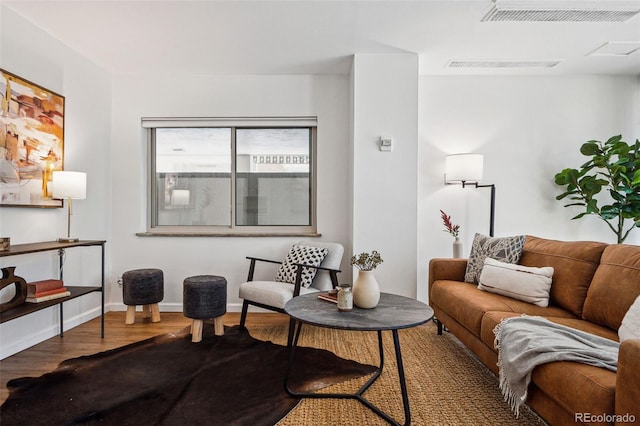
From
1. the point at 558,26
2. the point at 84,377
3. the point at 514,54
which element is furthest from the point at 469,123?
the point at 84,377

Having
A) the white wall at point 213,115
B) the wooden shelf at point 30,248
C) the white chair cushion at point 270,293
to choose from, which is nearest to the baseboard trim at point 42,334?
the white wall at point 213,115

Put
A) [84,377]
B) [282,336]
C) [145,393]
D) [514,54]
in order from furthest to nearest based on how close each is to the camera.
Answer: [514,54] → [282,336] → [84,377] → [145,393]

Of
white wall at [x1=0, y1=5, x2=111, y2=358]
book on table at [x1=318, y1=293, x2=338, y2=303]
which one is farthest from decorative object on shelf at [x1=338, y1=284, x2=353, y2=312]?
white wall at [x1=0, y1=5, x2=111, y2=358]

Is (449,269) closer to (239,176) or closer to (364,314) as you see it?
(364,314)

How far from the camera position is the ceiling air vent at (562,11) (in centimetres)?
256

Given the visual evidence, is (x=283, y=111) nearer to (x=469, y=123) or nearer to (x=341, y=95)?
(x=341, y=95)

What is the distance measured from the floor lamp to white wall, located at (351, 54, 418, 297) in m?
0.42

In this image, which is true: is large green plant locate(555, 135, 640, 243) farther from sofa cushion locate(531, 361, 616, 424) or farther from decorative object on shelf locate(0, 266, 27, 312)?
decorative object on shelf locate(0, 266, 27, 312)

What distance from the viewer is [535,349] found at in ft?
5.22

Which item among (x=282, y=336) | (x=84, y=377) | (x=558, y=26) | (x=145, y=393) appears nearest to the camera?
(x=145, y=393)

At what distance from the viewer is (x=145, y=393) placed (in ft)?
6.87

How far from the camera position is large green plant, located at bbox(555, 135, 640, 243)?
3367mm

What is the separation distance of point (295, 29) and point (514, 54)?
2.10 metres

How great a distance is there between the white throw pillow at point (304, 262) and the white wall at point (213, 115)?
0.57 metres
